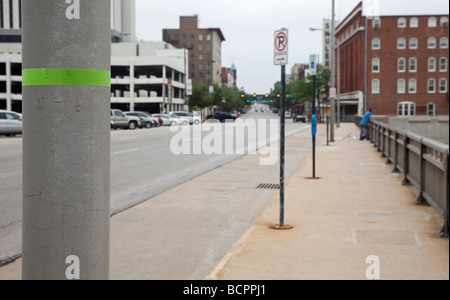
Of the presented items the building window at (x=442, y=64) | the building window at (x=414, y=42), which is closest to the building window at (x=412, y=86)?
the building window at (x=442, y=64)

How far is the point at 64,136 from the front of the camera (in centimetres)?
194

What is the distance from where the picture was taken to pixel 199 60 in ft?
518

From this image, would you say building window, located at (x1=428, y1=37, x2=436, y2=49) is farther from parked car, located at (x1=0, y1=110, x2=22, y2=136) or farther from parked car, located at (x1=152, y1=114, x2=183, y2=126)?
parked car, located at (x1=0, y1=110, x2=22, y2=136)

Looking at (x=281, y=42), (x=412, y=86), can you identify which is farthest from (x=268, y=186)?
(x=412, y=86)

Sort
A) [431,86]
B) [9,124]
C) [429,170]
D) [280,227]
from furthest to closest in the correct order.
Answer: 1. [431,86]
2. [9,124]
3. [429,170]
4. [280,227]

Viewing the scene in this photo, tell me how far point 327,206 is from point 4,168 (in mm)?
9679

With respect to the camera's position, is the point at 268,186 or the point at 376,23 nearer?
the point at 268,186

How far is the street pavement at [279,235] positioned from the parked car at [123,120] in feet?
116

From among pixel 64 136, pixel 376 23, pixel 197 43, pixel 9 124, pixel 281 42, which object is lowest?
pixel 64 136

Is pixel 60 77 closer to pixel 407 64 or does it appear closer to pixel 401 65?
pixel 401 65

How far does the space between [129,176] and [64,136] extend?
11890 millimetres

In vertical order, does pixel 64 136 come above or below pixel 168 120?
below

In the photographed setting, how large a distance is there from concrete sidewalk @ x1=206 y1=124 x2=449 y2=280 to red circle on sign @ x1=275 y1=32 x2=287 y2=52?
271 cm
